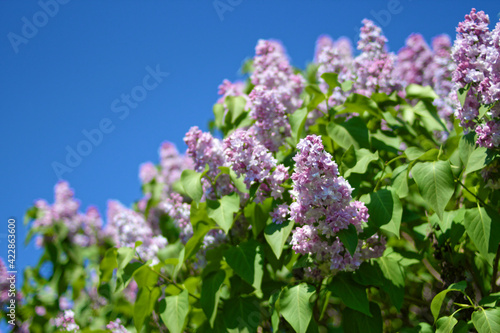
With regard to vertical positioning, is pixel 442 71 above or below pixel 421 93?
above

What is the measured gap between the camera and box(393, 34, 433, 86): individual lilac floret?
4438mm

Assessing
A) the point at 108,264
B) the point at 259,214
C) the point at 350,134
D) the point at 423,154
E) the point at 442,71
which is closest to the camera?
the point at 423,154

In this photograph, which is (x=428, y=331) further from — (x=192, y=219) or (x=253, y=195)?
(x=192, y=219)

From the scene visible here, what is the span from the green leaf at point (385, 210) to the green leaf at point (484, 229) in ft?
1.00

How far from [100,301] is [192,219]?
2551 mm

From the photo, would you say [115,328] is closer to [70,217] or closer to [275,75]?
[275,75]

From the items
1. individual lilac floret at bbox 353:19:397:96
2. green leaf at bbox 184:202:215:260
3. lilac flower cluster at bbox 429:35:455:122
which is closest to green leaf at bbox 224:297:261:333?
green leaf at bbox 184:202:215:260

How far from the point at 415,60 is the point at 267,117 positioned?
270 cm

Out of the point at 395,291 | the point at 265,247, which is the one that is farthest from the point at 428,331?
the point at 265,247

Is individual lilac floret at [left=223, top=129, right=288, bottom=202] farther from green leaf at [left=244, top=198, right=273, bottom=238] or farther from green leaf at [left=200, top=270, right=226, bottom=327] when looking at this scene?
green leaf at [left=200, top=270, right=226, bottom=327]

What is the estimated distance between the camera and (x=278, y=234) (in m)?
1.90

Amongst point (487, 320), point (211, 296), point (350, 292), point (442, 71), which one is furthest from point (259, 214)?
point (442, 71)

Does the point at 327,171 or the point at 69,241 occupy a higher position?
the point at 69,241

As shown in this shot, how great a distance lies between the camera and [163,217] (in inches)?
165
